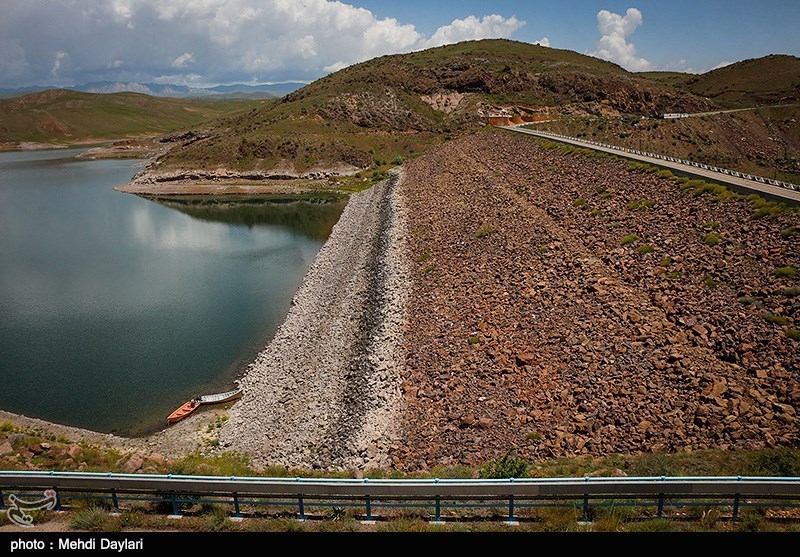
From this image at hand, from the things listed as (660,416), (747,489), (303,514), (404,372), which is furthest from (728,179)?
(303,514)

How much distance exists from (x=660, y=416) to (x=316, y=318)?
18.9 m

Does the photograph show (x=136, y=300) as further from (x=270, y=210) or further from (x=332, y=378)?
(x=270, y=210)

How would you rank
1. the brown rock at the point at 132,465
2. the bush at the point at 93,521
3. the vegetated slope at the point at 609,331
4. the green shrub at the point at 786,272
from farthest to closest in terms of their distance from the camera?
the green shrub at the point at 786,272, the vegetated slope at the point at 609,331, the brown rock at the point at 132,465, the bush at the point at 93,521

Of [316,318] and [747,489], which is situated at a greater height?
[747,489]

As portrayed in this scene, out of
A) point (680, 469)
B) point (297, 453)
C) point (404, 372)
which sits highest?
point (680, 469)

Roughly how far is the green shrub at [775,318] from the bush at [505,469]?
30.9 feet

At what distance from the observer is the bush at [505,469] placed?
10.9 metres

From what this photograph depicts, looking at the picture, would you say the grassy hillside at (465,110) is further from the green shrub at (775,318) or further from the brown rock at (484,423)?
the brown rock at (484,423)

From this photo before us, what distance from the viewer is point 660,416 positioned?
41.3 ft

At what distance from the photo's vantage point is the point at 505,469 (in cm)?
1111

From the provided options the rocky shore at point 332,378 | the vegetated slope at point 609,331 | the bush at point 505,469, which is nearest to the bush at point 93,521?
the rocky shore at point 332,378

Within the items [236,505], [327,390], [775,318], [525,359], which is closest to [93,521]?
[236,505]
